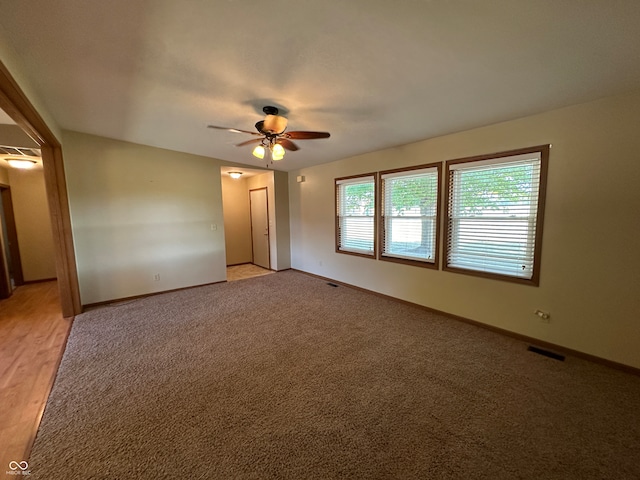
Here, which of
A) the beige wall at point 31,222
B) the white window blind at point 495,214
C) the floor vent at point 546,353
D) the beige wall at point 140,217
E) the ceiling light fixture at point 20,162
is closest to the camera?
the floor vent at point 546,353

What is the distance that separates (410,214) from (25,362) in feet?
15.7

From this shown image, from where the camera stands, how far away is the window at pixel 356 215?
4.42 m

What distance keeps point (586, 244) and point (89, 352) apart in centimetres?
514

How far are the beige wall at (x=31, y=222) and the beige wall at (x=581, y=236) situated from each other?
25.0ft

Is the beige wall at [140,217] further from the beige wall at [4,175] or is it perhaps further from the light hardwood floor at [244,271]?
the beige wall at [4,175]

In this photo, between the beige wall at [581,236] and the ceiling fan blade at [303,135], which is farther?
the ceiling fan blade at [303,135]

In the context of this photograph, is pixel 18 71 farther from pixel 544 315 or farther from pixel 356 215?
pixel 544 315

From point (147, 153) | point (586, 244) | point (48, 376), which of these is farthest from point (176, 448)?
point (147, 153)

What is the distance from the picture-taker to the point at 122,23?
170 centimetres

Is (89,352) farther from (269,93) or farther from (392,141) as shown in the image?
(392,141)

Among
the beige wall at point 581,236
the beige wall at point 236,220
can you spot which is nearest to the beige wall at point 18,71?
the beige wall at point 236,220

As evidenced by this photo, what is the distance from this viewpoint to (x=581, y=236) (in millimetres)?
2438

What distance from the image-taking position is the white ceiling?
4.99ft

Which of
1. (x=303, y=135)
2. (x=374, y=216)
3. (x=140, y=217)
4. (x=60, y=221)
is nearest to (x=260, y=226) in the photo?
(x=140, y=217)
